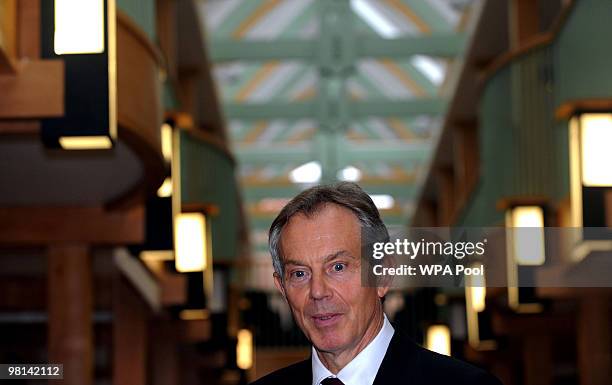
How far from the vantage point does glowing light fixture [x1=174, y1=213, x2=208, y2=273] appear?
12977 mm

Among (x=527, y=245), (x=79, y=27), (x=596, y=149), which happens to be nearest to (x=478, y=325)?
(x=596, y=149)

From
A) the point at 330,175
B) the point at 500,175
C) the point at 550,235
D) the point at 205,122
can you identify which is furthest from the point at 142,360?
the point at 330,175

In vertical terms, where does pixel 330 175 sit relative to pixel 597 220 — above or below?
above

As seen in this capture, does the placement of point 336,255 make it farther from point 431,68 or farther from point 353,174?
point 353,174

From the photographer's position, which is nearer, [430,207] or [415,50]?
[415,50]

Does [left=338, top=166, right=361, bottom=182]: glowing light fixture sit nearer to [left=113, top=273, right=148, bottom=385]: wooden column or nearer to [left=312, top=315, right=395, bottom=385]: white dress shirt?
[left=113, top=273, right=148, bottom=385]: wooden column

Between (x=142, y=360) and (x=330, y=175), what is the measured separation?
15.6m

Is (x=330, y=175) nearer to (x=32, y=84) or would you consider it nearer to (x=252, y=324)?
(x=252, y=324)

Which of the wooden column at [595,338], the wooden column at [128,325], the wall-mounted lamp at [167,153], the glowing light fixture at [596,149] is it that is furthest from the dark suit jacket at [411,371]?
the wooden column at [128,325]

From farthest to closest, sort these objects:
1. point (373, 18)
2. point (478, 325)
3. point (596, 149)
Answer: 1. point (373, 18)
2. point (478, 325)
3. point (596, 149)

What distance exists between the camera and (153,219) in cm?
1112

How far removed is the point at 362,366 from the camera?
127 inches

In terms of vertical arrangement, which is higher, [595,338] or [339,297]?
[595,338]

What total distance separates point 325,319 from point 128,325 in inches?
433
